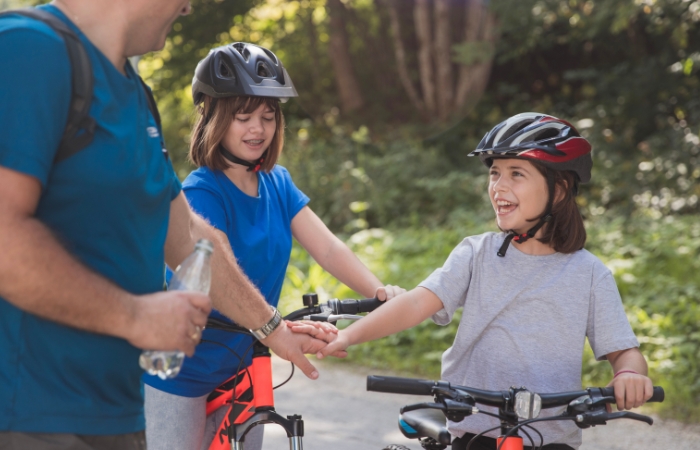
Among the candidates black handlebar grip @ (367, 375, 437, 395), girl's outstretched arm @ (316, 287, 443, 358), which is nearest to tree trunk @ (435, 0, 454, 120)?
girl's outstretched arm @ (316, 287, 443, 358)

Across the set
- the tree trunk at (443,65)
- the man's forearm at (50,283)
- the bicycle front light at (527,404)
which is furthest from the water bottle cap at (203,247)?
the tree trunk at (443,65)

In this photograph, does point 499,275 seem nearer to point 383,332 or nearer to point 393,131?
point 383,332

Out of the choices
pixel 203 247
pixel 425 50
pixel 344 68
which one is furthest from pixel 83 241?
pixel 344 68

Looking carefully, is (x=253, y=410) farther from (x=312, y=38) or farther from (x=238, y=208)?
(x=312, y=38)

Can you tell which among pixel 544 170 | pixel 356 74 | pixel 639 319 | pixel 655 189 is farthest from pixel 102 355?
pixel 356 74

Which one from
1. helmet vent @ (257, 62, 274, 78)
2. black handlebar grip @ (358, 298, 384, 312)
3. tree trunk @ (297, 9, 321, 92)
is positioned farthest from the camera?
tree trunk @ (297, 9, 321, 92)

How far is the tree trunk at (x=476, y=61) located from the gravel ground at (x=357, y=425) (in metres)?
7.42

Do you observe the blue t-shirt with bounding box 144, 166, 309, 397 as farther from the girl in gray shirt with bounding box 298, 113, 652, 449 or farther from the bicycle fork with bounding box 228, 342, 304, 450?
the girl in gray shirt with bounding box 298, 113, 652, 449

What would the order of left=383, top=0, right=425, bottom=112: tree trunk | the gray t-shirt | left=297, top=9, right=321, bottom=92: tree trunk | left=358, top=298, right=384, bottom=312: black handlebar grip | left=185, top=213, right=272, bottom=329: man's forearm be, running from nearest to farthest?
left=185, top=213, right=272, bottom=329: man's forearm, the gray t-shirt, left=358, top=298, right=384, bottom=312: black handlebar grip, left=383, top=0, right=425, bottom=112: tree trunk, left=297, top=9, right=321, bottom=92: tree trunk

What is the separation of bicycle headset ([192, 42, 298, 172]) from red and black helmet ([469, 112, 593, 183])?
90 centimetres

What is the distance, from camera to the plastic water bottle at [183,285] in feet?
6.38

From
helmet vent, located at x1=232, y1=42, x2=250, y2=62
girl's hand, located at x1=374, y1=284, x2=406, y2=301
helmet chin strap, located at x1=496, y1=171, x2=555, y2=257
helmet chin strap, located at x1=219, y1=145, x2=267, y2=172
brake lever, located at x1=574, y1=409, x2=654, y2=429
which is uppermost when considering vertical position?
helmet vent, located at x1=232, y1=42, x2=250, y2=62

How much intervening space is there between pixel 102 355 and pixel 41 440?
22 cm

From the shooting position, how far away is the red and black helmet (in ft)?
10.8
